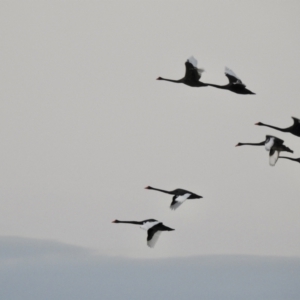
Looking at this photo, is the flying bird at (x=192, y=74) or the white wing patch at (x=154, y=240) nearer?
the flying bird at (x=192, y=74)

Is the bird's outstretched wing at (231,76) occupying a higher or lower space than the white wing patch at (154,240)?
higher

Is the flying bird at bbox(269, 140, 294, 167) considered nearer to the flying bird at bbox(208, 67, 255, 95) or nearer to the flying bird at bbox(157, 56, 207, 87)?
the flying bird at bbox(208, 67, 255, 95)

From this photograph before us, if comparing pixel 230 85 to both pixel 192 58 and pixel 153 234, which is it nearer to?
pixel 192 58

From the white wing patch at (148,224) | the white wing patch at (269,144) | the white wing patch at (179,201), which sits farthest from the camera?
the white wing patch at (148,224)

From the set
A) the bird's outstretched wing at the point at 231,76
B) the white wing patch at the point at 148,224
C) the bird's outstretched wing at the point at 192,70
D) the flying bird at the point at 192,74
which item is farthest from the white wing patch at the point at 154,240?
the bird's outstretched wing at the point at 231,76

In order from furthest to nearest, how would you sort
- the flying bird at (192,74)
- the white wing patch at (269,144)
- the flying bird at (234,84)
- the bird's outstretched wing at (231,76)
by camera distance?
the bird's outstretched wing at (231,76) → the flying bird at (192,74) → the flying bird at (234,84) → the white wing patch at (269,144)

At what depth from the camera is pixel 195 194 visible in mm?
69688

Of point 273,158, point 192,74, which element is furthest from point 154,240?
point 192,74

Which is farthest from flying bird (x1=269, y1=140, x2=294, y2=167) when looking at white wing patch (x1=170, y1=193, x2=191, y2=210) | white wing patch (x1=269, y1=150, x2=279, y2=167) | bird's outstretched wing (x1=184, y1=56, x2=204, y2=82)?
bird's outstretched wing (x1=184, y1=56, x2=204, y2=82)

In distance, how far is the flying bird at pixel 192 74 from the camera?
6806 centimetres

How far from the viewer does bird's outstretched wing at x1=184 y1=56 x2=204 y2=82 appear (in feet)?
223

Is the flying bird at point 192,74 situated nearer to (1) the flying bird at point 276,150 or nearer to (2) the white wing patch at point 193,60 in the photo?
(2) the white wing patch at point 193,60

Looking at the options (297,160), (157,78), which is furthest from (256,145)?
(157,78)

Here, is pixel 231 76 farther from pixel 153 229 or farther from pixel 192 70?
pixel 153 229
